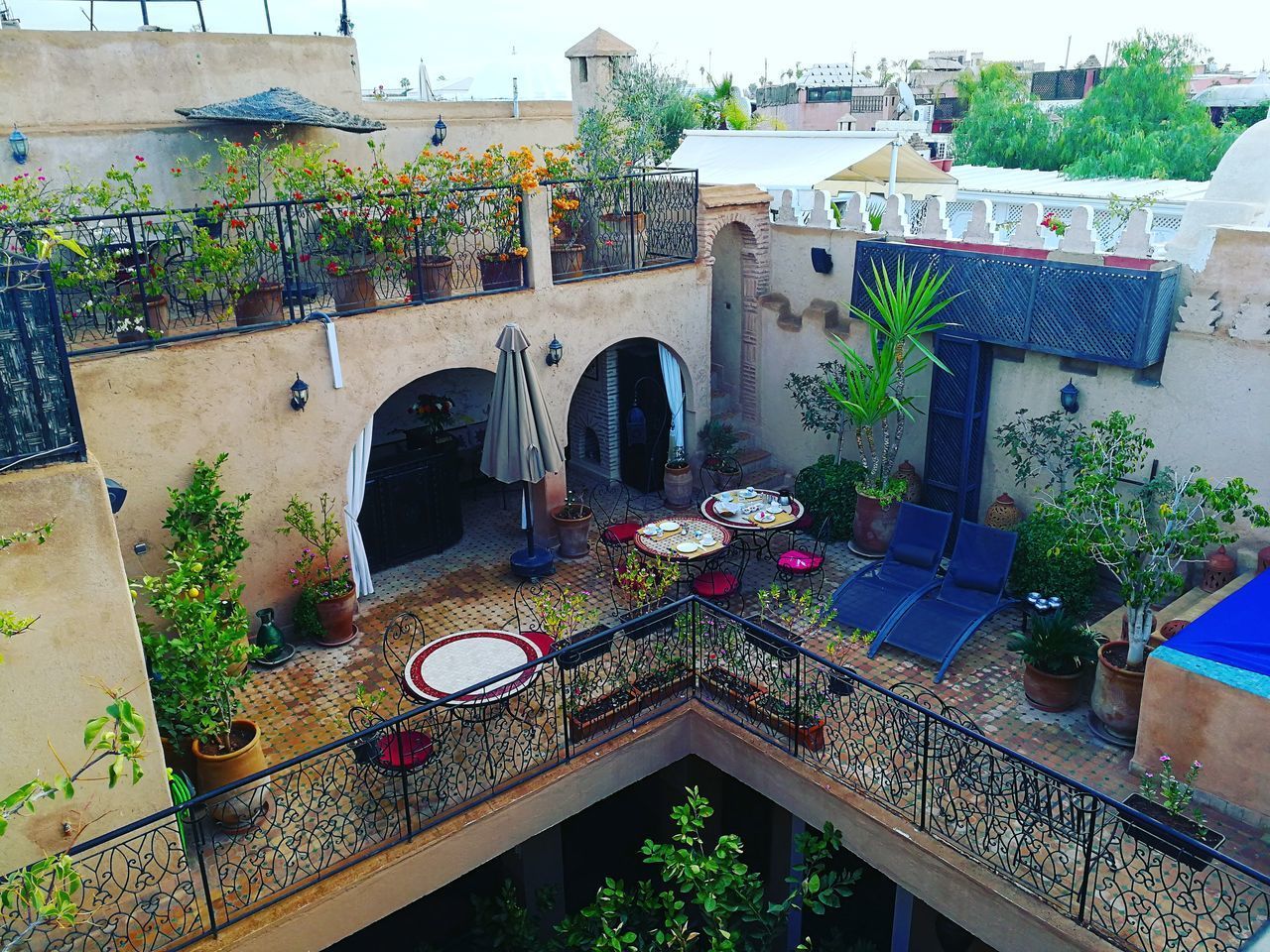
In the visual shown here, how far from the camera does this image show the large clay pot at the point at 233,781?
8.02 metres

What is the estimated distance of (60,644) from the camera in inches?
254

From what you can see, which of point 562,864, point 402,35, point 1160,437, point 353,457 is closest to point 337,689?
point 353,457

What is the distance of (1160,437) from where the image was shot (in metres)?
10.9

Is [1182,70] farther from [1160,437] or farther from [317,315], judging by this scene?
[317,315]

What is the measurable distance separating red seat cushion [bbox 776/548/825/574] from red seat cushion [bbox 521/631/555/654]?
333cm

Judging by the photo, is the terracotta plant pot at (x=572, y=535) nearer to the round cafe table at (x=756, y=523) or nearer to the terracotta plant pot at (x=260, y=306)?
the round cafe table at (x=756, y=523)

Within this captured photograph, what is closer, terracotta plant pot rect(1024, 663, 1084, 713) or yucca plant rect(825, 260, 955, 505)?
terracotta plant pot rect(1024, 663, 1084, 713)

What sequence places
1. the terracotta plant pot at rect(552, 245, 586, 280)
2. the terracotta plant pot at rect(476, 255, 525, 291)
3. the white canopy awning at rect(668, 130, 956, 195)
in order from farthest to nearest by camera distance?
the white canopy awning at rect(668, 130, 956, 195) → the terracotta plant pot at rect(552, 245, 586, 280) → the terracotta plant pot at rect(476, 255, 525, 291)

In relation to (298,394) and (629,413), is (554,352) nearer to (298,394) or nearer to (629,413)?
(629,413)

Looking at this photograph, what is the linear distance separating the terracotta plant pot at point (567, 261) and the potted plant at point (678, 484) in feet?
10.8

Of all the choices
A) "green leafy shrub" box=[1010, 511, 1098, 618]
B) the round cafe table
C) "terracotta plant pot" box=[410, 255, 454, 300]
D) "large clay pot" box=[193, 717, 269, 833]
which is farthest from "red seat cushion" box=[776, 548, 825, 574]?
"large clay pot" box=[193, 717, 269, 833]

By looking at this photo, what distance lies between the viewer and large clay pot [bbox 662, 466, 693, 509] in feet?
47.4

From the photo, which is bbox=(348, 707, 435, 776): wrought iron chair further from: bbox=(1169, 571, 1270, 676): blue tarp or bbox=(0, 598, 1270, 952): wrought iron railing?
bbox=(1169, 571, 1270, 676): blue tarp

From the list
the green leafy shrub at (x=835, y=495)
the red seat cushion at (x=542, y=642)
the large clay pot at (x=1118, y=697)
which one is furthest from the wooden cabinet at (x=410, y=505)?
the large clay pot at (x=1118, y=697)
